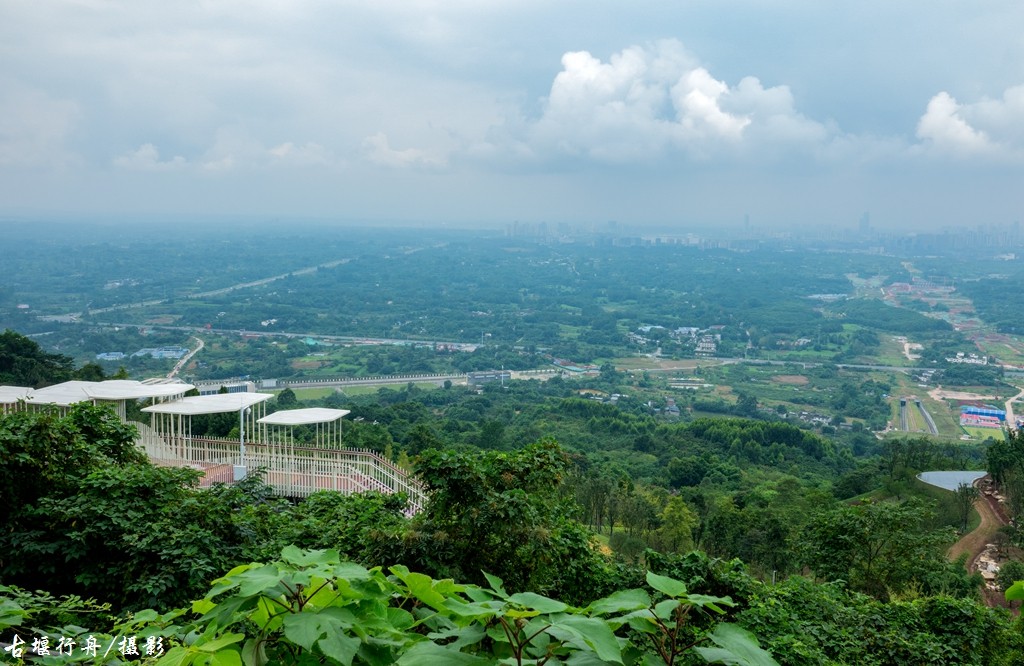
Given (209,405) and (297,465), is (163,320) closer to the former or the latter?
(209,405)

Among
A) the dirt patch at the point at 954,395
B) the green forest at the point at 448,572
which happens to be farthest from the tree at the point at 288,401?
the dirt patch at the point at 954,395

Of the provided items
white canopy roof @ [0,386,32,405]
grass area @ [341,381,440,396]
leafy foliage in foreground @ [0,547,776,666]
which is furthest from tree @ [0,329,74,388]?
grass area @ [341,381,440,396]

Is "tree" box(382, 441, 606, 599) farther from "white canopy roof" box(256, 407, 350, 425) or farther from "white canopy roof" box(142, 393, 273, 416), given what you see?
"white canopy roof" box(142, 393, 273, 416)

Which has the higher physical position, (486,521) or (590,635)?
(590,635)

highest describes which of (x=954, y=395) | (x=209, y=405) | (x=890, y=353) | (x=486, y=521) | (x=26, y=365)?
(x=486, y=521)

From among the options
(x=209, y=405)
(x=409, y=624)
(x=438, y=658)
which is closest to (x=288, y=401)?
(x=209, y=405)
